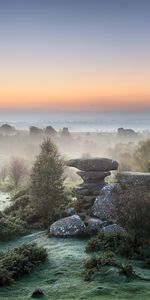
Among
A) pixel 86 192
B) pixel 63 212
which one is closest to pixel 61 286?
pixel 63 212

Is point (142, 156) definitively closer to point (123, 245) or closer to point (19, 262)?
point (123, 245)

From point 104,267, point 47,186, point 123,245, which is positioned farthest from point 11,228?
point 104,267

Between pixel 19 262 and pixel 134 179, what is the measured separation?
55.4 feet

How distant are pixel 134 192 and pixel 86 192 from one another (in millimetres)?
11708

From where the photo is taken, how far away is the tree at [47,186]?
36.1 metres

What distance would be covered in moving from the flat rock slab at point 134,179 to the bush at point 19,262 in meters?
14.3

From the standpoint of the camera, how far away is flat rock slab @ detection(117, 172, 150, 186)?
35594 millimetres

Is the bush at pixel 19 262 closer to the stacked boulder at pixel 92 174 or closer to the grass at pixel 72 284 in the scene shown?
the grass at pixel 72 284

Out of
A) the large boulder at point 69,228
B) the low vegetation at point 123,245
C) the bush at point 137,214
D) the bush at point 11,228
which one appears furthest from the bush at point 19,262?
the bush at point 11,228

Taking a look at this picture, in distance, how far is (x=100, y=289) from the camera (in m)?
18.2

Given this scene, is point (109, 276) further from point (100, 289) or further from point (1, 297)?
point (1, 297)

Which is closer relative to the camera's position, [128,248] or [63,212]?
[128,248]

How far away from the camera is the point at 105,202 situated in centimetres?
3488

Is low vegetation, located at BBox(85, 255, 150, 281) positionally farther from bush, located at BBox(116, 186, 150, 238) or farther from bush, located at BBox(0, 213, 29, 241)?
bush, located at BBox(0, 213, 29, 241)
